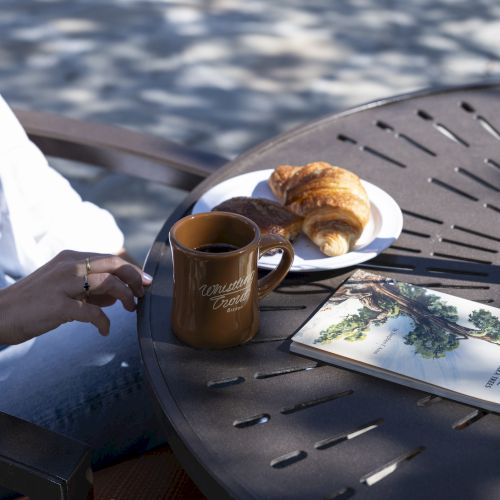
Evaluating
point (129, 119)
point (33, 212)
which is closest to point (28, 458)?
point (33, 212)

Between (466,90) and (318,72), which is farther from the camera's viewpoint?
(318,72)

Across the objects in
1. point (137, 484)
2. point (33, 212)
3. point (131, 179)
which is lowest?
point (131, 179)

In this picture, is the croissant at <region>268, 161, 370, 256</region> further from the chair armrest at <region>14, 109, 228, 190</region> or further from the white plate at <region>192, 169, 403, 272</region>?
the chair armrest at <region>14, 109, 228, 190</region>

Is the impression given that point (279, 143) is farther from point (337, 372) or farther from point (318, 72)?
point (318, 72)

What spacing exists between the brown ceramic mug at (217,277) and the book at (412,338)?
0.08m

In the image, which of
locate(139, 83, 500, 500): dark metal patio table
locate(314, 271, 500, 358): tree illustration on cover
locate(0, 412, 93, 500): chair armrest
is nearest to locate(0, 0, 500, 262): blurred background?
locate(139, 83, 500, 500): dark metal patio table

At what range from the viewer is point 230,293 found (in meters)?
0.97

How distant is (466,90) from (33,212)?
89 centimetres

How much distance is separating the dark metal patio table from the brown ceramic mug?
0.10 ft

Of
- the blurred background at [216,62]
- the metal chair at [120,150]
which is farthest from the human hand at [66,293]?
the blurred background at [216,62]

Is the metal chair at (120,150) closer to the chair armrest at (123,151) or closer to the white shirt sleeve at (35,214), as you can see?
the chair armrest at (123,151)

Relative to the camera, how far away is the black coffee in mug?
1009 mm

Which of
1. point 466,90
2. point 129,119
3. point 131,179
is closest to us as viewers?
point 466,90

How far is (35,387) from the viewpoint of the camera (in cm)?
124
